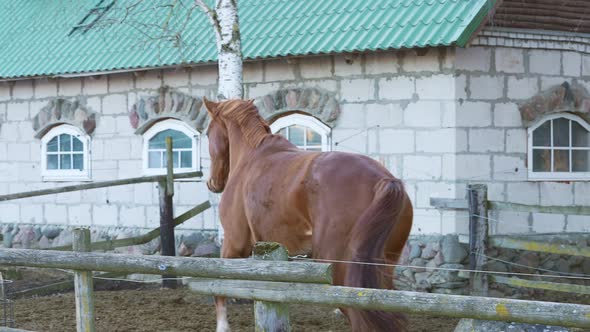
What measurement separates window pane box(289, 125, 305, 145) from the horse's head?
2.69m

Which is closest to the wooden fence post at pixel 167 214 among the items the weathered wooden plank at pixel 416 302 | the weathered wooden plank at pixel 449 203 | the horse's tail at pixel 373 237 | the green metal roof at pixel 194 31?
the green metal roof at pixel 194 31

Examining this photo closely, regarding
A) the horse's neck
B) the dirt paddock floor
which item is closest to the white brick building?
the dirt paddock floor

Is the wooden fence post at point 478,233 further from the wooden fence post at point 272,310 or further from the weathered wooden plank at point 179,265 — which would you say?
the wooden fence post at point 272,310

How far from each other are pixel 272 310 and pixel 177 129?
8.59 metres

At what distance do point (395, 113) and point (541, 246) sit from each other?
2.54 metres

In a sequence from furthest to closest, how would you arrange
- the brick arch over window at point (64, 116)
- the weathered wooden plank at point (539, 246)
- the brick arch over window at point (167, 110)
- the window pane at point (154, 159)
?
the brick arch over window at point (64, 116) → the window pane at point (154, 159) → the brick arch over window at point (167, 110) → the weathered wooden plank at point (539, 246)

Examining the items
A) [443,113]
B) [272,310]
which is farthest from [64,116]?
[272,310]

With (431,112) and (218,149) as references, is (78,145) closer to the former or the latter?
(218,149)

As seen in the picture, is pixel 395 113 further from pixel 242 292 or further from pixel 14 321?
pixel 242 292

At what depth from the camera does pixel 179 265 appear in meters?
5.74

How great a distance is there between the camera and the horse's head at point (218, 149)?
9500mm

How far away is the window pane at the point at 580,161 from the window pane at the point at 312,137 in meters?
3.17

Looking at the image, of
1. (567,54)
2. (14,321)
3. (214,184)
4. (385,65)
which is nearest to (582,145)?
(567,54)

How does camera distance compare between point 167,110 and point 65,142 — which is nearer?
point 167,110
